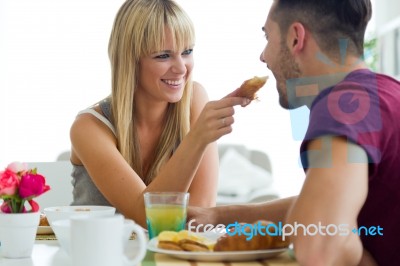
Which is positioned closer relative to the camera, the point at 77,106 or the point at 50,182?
the point at 50,182

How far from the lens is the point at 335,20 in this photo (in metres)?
1.30

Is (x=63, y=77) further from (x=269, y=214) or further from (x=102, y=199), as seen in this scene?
(x=269, y=214)

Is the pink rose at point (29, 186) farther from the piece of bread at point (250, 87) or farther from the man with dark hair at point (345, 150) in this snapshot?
the piece of bread at point (250, 87)

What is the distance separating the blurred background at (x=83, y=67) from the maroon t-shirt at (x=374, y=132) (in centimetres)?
367

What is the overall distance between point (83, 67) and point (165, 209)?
3.69m

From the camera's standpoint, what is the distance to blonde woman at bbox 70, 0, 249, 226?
5.96 feet

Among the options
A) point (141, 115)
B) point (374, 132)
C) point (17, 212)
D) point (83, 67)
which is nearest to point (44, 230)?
point (17, 212)

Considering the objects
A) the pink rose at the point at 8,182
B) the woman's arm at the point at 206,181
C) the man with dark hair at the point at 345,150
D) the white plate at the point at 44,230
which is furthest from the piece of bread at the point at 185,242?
the woman's arm at the point at 206,181

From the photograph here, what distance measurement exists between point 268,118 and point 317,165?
386cm

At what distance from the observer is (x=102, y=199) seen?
2.02 m

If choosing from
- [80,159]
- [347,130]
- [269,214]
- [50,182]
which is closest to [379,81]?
[347,130]

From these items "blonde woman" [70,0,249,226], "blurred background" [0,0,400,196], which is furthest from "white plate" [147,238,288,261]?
"blurred background" [0,0,400,196]

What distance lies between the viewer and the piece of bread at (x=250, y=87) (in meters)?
1.52

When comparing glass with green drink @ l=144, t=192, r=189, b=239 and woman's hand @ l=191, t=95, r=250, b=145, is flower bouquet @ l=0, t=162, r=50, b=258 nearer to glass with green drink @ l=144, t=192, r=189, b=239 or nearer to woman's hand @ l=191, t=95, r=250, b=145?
glass with green drink @ l=144, t=192, r=189, b=239
